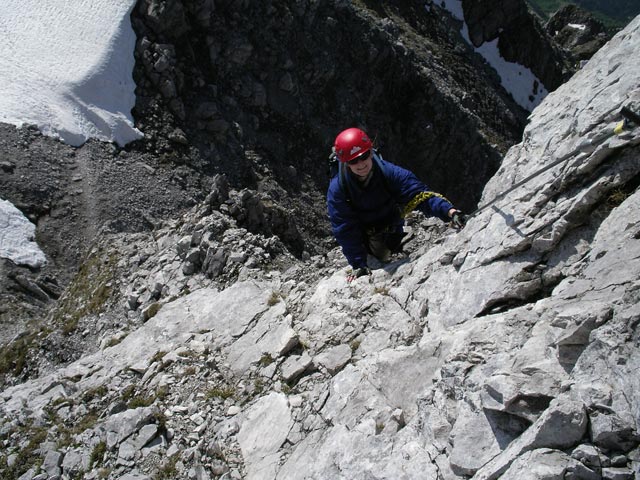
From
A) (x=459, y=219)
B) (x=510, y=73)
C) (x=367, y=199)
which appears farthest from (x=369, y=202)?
(x=510, y=73)

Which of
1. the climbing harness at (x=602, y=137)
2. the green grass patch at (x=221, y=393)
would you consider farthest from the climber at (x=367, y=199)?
the green grass patch at (x=221, y=393)

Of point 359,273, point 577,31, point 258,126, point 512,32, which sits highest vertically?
point 512,32

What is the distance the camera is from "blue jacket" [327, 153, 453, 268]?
411 inches

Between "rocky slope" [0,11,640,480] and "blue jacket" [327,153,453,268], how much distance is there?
26.7 inches

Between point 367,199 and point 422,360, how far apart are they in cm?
398

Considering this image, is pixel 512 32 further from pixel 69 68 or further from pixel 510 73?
pixel 69 68

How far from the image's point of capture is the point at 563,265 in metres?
7.38

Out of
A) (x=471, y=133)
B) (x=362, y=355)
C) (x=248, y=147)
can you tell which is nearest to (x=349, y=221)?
(x=362, y=355)

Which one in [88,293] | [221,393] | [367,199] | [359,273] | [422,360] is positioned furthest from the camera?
[88,293]

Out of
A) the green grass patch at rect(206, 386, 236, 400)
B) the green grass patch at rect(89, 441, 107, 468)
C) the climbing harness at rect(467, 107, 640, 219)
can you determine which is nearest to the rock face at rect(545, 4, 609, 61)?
the climbing harness at rect(467, 107, 640, 219)

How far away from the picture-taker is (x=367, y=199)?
10898 millimetres

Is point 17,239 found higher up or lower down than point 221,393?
lower down

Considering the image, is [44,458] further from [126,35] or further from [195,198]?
[126,35]

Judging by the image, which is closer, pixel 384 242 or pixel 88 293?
pixel 384 242
